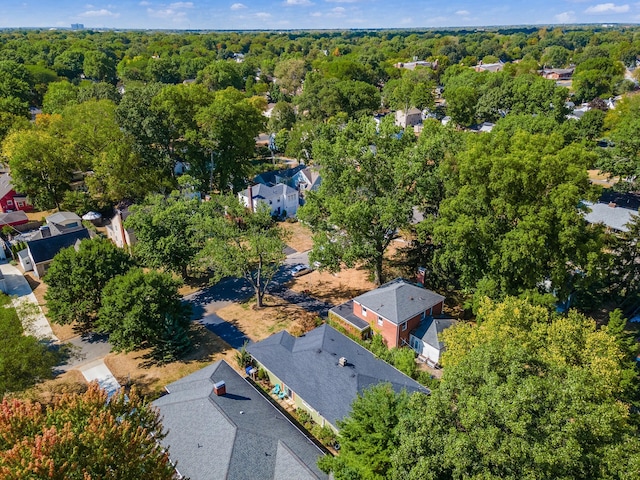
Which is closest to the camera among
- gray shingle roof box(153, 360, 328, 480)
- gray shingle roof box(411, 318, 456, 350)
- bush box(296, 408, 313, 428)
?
gray shingle roof box(153, 360, 328, 480)

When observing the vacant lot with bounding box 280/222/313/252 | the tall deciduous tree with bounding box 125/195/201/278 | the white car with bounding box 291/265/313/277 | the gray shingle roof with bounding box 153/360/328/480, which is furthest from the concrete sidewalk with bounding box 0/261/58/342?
the vacant lot with bounding box 280/222/313/252

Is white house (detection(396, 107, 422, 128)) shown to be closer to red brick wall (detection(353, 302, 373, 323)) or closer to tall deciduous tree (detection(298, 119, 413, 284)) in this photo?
tall deciduous tree (detection(298, 119, 413, 284))

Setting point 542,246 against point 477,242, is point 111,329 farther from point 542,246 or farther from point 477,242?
point 542,246

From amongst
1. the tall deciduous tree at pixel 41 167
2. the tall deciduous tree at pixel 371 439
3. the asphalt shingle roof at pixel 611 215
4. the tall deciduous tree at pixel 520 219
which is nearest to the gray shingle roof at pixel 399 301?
the tall deciduous tree at pixel 520 219

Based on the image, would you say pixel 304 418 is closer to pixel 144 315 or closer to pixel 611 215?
pixel 144 315

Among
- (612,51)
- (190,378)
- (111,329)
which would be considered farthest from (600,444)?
(612,51)

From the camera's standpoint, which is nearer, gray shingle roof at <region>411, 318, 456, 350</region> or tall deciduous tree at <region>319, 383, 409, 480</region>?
tall deciduous tree at <region>319, 383, 409, 480</region>

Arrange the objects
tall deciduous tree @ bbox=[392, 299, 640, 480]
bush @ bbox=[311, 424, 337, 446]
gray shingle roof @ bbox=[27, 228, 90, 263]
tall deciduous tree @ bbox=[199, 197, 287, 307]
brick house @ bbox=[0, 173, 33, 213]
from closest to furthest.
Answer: tall deciduous tree @ bbox=[392, 299, 640, 480] < bush @ bbox=[311, 424, 337, 446] < tall deciduous tree @ bbox=[199, 197, 287, 307] < gray shingle roof @ bbox=[27, 228, 90, 263] < brick house @ bbox=[0, 173, 33, 213]
